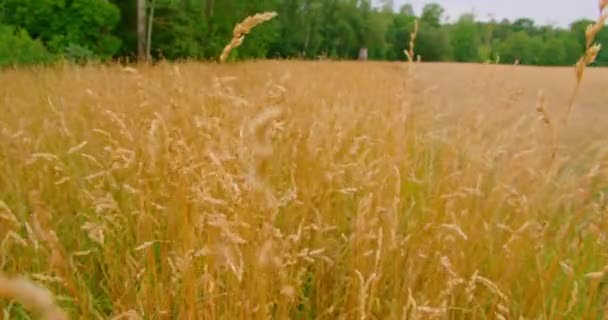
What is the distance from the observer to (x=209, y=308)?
111cm

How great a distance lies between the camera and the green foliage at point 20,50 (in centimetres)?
1028

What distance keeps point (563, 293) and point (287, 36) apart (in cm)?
3565

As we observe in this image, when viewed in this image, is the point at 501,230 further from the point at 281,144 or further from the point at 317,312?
the point at 281,144

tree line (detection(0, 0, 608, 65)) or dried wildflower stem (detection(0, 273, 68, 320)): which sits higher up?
tree line (detection(0, 0, 608, 65))

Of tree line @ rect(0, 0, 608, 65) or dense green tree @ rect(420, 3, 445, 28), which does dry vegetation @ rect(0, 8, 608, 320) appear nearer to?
tree line @ rect(0, 0, 608, 65)

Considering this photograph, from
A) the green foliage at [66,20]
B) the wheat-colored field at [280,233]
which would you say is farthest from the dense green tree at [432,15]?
the wheat-colored field at [280,233]

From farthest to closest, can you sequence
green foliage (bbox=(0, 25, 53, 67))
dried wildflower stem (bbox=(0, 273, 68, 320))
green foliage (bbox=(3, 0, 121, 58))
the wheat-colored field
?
green foliage (bbox=(3, 0, 121, 58))
green foliage (bbox=(0, 25, 53, 67))
the wheat-colored field
dried wildflower stem (bbox=(0, 273, 68, 320))

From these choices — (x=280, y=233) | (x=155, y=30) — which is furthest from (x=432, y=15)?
(x=280, y=233)

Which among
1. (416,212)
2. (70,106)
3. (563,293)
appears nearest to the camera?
(563,293)

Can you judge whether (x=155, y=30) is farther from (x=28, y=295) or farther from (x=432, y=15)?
(x=432, y=15)

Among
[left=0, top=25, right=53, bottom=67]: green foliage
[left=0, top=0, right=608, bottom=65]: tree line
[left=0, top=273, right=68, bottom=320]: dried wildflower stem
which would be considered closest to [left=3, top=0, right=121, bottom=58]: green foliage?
[left=0, top=0, right=608, bottom=65]: tree line

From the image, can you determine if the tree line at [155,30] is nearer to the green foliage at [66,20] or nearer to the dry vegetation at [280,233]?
the green foliage at [66,20]

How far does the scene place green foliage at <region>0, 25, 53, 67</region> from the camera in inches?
405

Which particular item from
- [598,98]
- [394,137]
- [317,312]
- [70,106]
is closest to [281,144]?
[394,137]
